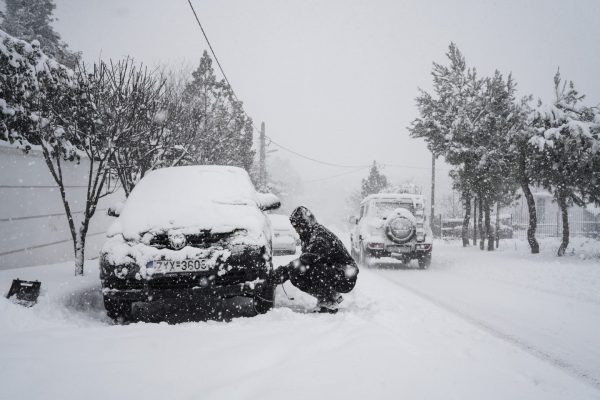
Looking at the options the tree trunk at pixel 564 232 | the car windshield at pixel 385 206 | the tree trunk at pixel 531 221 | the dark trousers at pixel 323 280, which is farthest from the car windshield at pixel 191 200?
the tree trunk at pixel 564 232

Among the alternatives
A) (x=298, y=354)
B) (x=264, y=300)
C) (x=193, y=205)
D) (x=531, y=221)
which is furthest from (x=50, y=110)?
(x=531, y=221)

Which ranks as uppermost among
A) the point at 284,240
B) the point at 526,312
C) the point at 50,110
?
the point at 50,110

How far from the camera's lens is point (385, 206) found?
11234mm

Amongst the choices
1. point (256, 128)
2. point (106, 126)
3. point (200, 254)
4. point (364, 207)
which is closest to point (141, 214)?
point (200, 254)

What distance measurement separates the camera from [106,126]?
658 cm

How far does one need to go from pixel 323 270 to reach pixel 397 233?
19.8 feet

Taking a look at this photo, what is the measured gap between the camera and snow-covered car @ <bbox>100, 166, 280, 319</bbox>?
3535mm

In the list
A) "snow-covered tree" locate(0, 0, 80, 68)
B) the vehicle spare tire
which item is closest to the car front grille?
the vehicle spare tire

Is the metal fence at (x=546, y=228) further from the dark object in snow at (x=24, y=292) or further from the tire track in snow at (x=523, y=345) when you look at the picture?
the dark object in snow at (x=24, y=292)

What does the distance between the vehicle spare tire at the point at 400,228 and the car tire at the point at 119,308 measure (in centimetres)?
746

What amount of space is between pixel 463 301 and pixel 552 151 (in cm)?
844

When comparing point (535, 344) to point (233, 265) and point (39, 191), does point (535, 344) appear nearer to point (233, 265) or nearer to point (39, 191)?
point (233, 265)

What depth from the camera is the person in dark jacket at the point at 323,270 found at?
167 inches

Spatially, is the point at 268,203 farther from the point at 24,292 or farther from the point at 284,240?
the point at 284,240
